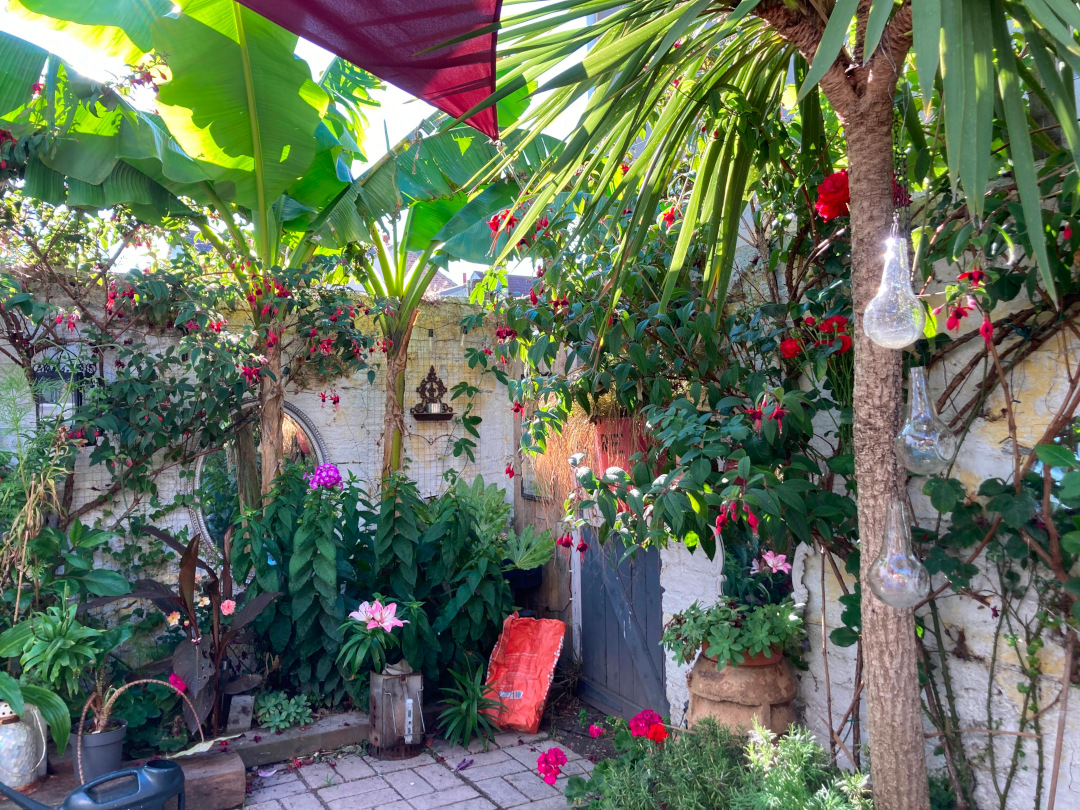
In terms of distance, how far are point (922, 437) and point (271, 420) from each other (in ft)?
13.5

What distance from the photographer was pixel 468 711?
14.0ft

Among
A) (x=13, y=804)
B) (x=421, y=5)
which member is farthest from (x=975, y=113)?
(x=13, y=804)

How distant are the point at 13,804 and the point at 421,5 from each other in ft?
11.4

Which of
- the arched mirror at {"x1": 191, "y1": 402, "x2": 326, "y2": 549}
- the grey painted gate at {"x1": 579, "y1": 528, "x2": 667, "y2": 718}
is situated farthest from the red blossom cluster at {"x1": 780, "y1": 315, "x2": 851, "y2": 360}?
the arched mirror at {"x1": 191, "y1": 402, "x2": 326, "y2": 549}

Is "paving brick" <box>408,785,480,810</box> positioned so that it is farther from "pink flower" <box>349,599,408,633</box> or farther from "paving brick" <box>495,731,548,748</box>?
"pink flower" <box>349,599,408,633</box>

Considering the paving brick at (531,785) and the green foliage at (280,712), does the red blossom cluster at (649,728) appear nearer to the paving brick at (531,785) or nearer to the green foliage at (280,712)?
the paving brick at (531,785)

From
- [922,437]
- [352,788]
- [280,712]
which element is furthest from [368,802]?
[922,437]

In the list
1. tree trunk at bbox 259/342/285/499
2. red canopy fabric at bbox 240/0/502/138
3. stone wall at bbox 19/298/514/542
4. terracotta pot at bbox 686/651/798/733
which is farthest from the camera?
stone wall at bbox 19/298/514/542

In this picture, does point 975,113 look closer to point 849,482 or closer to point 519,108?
point 849,482

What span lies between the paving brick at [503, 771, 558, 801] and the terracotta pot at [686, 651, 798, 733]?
1.13 metres

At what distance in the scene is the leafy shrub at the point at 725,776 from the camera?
2.13 metres

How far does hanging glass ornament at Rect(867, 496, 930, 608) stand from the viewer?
1.62 metres

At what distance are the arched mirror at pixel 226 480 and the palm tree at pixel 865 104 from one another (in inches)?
145

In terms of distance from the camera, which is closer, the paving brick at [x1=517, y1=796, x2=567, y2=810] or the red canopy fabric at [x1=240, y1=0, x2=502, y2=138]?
the red canopy fabric at [x1=240, y1=0, x2=502, y2=138]
